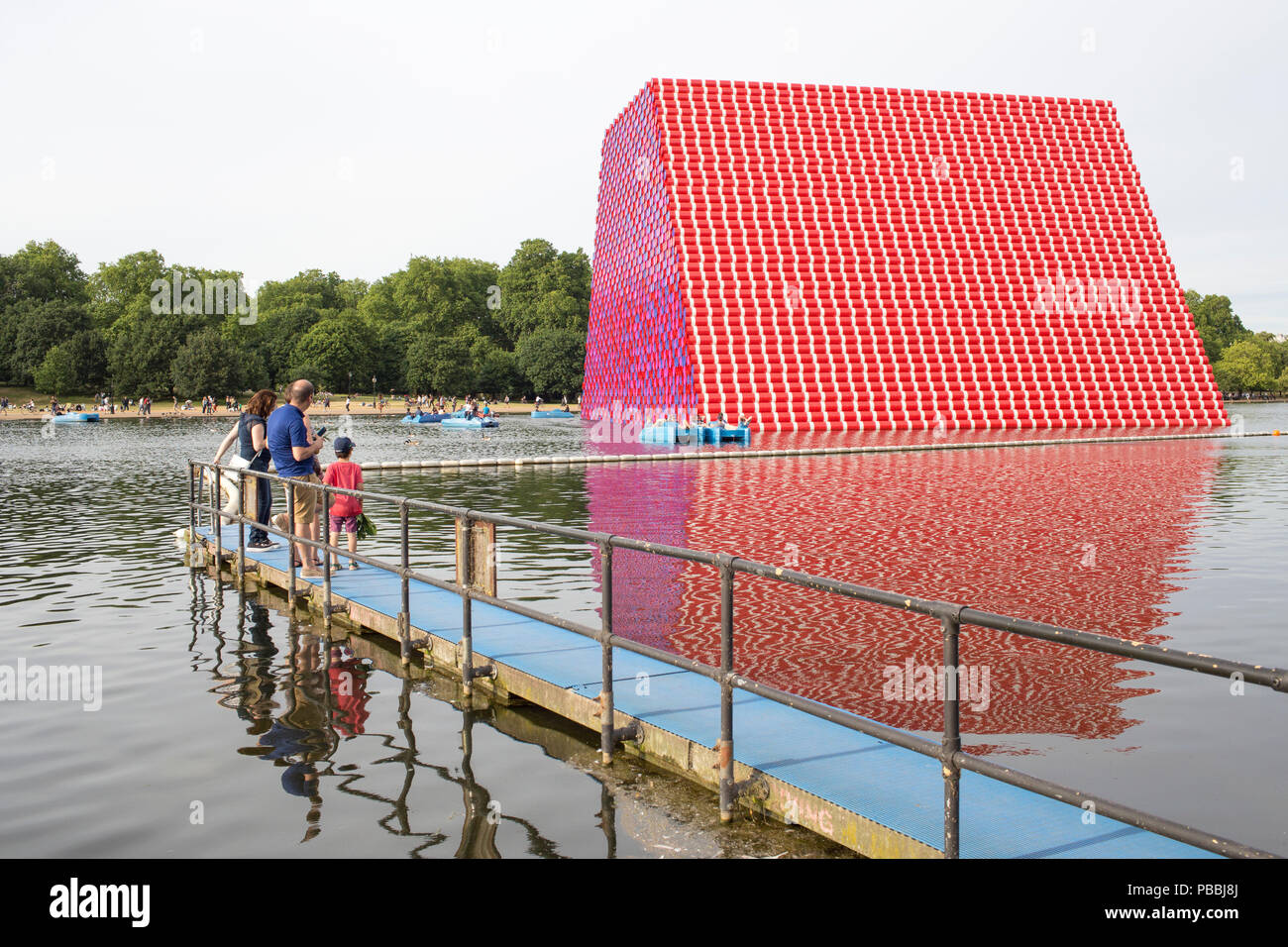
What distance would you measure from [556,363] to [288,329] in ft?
105

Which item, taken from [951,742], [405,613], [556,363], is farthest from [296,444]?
[556,363]

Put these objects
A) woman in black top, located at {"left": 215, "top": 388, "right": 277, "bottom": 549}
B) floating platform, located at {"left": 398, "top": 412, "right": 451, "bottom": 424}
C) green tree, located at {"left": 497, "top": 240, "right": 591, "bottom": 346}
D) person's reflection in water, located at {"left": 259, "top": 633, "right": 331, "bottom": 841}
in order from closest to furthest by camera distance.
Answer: person's reflection in water, located at {"left": 259, "top": 633, "right": 331, "bottom": 841} < woman in black top, located at {"left": 215, "top": 388, "right": 277, "bottom": 549} < floating platform, located at {"left": 398, "top": 412, "right": 451, "bottom": 424} < green tree, located at {"left": 497, "top": 240, "right": 591, "bottom": 346}

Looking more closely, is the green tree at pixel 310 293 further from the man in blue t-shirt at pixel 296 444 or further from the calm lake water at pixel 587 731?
the man in blue t-shirt at pixel 296 444

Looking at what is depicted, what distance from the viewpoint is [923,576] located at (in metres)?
12.3

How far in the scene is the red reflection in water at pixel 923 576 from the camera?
811cm

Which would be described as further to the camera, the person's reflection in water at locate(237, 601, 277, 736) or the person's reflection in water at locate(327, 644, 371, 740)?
the person's reflection in water at locate(237, 601, 277, 736)

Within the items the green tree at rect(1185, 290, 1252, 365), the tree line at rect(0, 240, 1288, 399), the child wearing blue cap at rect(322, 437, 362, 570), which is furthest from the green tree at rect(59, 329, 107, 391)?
the green tree at rect(1185, 290, 1252, 365)

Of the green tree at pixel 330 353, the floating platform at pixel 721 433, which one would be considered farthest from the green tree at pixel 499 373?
the floating platform at pixel 721 433

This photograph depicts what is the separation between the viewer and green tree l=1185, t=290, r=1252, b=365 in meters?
168

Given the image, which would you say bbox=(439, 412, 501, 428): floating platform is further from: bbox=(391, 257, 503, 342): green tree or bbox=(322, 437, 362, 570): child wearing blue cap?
bbox=(391, 257, 503, 342): green tree

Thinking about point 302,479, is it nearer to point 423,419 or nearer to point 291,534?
point 291,534

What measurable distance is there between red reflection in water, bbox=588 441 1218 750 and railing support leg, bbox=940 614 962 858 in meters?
2.79
